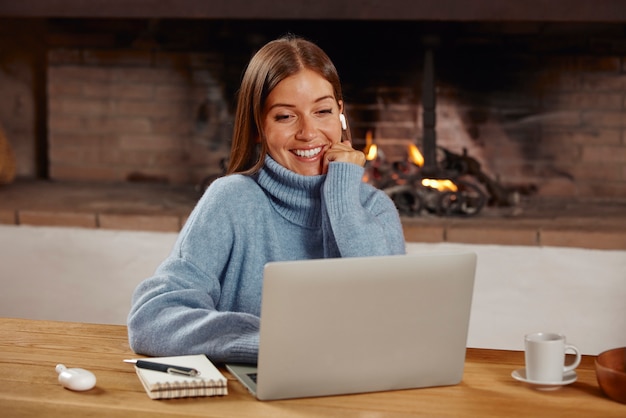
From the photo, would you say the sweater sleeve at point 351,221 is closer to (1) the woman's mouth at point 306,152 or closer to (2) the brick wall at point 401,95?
(1) the woman's mouth at point 306,152

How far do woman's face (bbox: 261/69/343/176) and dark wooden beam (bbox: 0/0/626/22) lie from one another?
1.50 meters

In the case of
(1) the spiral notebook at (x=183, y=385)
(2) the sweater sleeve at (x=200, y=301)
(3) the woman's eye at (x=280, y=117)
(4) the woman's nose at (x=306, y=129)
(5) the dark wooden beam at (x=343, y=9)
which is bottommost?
(1) the spiral notebook at (x=183, y=385)

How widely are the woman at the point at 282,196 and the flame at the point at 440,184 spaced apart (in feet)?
5.13

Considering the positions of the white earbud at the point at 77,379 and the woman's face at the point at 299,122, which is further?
the woman's face at the point at 299,122

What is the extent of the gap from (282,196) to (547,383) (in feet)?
1.91

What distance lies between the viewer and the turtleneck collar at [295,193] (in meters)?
1.64

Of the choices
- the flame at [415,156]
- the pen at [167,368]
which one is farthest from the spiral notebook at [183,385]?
the flame at [415,156]

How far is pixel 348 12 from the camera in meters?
3.11

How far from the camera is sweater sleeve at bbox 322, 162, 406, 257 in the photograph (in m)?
1.60

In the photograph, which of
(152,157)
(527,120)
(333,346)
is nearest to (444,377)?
(333,346)

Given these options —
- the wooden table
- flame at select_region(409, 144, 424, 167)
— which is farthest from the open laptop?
flame at select_region(409, 144, 424, 167)

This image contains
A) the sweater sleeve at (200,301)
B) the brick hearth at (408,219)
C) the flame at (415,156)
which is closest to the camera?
the sweater sleeve at (200,301)

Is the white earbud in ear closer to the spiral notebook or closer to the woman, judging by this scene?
the woman

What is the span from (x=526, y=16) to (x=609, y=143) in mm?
724
